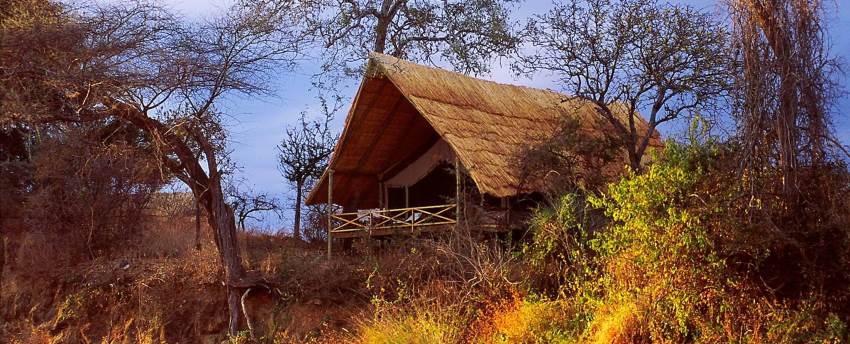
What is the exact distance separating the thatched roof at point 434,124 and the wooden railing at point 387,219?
897mm

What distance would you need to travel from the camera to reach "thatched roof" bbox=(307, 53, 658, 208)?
1483 cm

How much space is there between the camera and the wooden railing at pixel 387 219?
15.7 metres

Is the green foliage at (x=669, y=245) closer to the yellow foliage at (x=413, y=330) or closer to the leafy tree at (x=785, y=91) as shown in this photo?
the leafy tree at (x=785, y=91)

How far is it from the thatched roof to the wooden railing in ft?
2.94

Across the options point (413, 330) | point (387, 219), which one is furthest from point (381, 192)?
point (413, 330)

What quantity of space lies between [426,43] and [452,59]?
66 centimetres

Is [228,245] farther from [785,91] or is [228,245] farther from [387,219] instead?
[785,91]

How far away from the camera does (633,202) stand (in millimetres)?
9297

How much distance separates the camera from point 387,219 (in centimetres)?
1616

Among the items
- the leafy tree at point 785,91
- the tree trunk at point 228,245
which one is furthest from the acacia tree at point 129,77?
the leafy tree at point 785,91

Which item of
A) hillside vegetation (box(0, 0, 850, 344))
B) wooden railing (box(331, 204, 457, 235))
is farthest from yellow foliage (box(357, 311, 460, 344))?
wooden railing (box(331, 204, 457, 235))

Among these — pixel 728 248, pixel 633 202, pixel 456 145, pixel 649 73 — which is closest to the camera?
pixel 728 248

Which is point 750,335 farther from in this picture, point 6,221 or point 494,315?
point 6,221

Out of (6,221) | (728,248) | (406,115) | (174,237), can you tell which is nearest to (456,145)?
(406,115)
